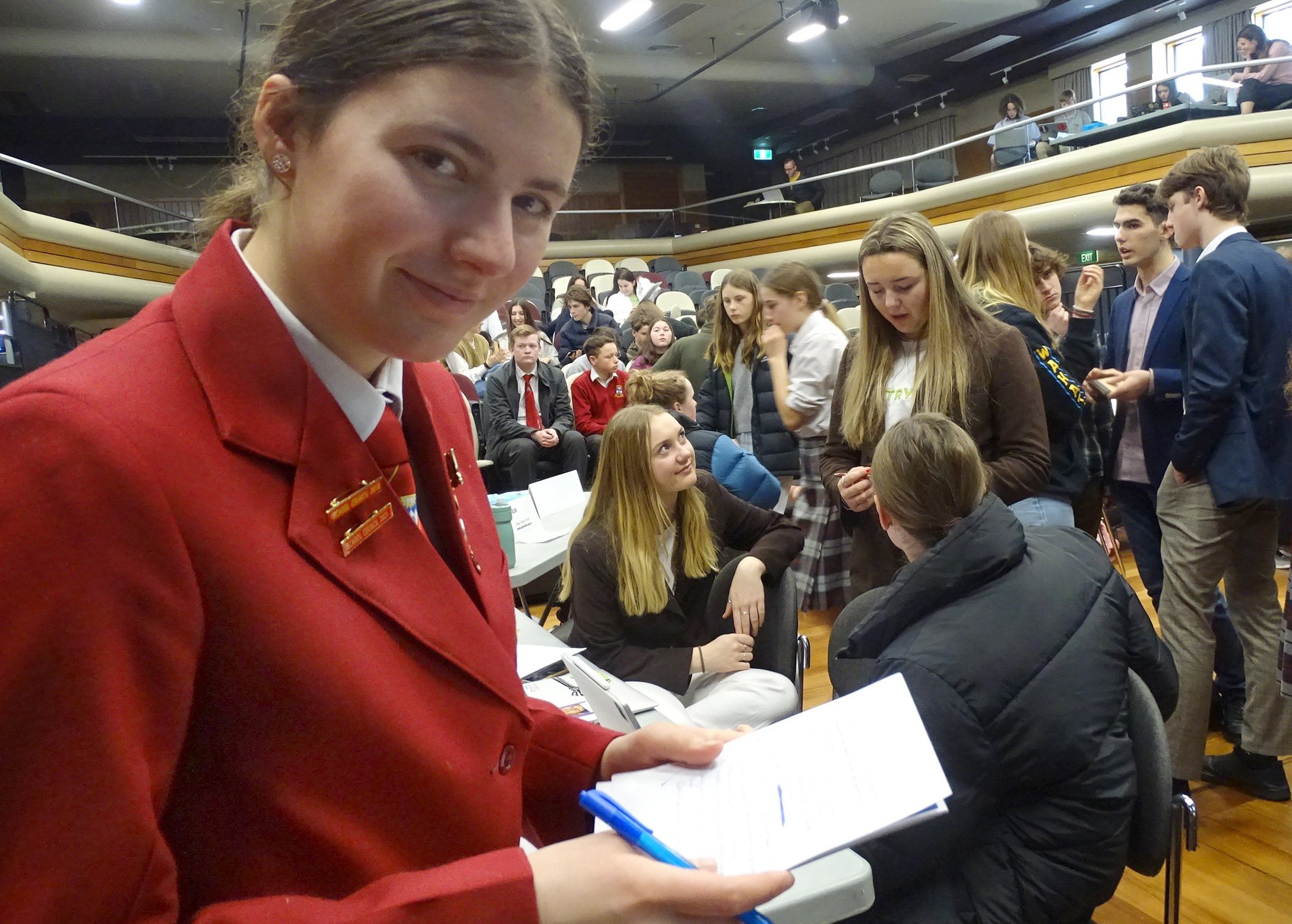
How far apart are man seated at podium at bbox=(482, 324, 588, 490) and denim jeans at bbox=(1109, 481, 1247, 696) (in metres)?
3.30

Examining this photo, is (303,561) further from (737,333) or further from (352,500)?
(737,333)

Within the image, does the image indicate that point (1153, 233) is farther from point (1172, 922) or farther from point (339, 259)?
point (339, 259)

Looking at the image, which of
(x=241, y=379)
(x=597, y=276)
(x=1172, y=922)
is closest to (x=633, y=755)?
(x=241, y=379)

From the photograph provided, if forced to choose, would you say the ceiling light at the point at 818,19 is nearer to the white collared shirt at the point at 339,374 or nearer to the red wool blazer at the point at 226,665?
the white collared shirt at the point at 339,374

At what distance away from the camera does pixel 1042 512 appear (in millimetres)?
2520

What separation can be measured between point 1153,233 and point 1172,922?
2165mm

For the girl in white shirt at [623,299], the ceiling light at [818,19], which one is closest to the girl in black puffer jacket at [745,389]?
the girl in white shirt at [623,299]

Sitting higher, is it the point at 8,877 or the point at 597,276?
the point at 597,276

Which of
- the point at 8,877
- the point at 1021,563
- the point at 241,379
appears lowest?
the point at 1021,563

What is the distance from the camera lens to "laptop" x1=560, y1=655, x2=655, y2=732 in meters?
1.25

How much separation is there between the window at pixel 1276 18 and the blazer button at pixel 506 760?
13392 mm

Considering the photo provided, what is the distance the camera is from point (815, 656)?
3.70 meters

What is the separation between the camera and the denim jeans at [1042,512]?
2490 mm

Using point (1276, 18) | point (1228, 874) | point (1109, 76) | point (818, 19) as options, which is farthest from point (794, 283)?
point (1109, 76)
